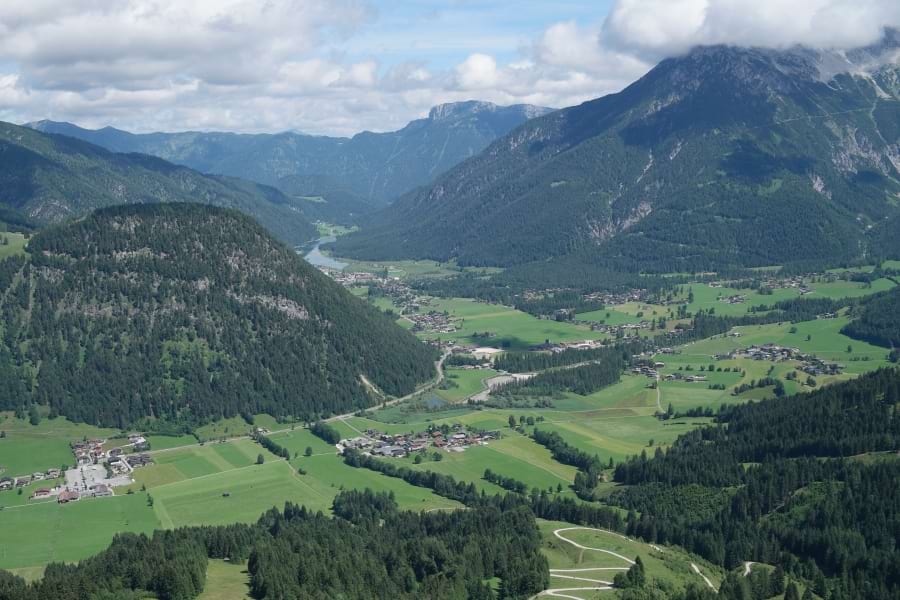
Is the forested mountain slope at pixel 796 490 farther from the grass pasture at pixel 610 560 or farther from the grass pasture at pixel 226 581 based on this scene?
the grass pasture at pixel 226 581

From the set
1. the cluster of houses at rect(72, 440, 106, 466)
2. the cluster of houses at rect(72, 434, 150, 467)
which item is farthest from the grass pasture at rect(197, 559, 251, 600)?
the cluster of houses at rect(72, 434, 150, 467)

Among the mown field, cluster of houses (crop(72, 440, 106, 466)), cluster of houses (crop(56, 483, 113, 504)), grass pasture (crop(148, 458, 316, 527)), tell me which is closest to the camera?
the mown field

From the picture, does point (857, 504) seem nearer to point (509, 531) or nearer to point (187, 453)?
point (509, 531)

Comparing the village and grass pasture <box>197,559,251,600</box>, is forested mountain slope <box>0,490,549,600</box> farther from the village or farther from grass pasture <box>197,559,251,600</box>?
the village

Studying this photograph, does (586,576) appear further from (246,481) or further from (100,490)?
(100,490)

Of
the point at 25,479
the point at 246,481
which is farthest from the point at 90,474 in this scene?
the point at 246,481

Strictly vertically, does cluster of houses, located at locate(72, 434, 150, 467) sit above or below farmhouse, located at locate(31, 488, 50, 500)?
above
